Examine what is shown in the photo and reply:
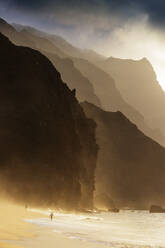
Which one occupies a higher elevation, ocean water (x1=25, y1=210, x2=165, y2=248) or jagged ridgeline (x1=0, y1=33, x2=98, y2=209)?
jagged ridgeline (x1=0, y1=33, x2=98, y2=209)

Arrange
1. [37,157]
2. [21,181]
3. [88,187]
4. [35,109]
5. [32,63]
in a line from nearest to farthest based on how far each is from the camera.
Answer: [21,181]
[37,157]
[35,109]
[32,63]
[88,187]

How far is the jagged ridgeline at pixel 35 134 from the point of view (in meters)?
77.7

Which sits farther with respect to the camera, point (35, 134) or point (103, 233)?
point (35, 134)

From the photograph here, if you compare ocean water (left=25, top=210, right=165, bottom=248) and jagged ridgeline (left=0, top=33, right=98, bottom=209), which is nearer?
ocean water (left=25, top=210, right=165, bottom=248)

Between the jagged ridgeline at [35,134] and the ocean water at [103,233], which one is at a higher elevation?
the jagged ridgeline at [35,134]

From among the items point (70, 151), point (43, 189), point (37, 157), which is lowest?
point (43, 189)

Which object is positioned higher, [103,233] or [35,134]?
[35,134]

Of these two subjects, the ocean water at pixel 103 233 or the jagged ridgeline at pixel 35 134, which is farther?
the jagged ridgeline at pixel 35 134

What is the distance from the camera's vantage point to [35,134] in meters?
85.7

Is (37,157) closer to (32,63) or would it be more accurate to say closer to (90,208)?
(32,63)

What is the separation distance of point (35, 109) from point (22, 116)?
4386mm

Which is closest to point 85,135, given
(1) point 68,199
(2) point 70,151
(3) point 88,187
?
(3) point 88,187

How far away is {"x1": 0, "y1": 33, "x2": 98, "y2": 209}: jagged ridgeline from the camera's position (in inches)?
3059

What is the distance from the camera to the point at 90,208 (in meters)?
128
